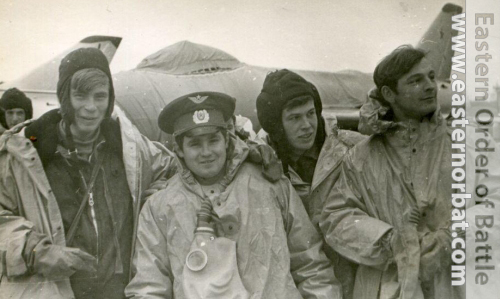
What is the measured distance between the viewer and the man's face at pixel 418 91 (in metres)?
2.88

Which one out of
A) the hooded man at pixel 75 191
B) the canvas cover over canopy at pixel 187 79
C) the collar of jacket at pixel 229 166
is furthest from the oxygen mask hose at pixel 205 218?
the canvas cover over canopy at pixel 187 79

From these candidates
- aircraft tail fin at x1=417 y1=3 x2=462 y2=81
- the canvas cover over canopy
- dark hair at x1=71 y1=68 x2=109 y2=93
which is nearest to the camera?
dark hair at x1=71 y1=68 x2=109 y2=93

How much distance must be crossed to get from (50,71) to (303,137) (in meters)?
1.43

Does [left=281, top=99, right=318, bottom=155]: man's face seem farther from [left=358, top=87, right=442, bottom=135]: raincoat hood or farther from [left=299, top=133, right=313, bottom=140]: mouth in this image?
[left=358, top=87, right=442, bottom=135]: raincoat hood

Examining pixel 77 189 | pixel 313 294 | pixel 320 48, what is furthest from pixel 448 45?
pixel 77 189

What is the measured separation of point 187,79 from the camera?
13.0 ft

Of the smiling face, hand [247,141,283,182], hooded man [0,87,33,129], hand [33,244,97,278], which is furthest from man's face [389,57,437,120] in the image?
hooded man [0,87,33,129]

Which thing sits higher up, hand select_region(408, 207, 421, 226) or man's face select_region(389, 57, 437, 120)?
man's face select_region(389, 57, 437, 120)

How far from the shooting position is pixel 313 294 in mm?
2740

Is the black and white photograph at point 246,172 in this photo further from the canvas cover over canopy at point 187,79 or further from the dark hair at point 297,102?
the canvas cover over canopy at point 187,79

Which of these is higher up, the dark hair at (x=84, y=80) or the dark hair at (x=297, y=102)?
the dark hair at (x=84, y=80)

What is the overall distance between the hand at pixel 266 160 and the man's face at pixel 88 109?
0.77m

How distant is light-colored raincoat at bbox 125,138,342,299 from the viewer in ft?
8.82

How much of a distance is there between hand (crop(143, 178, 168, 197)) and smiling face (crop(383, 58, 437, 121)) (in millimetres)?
1231
